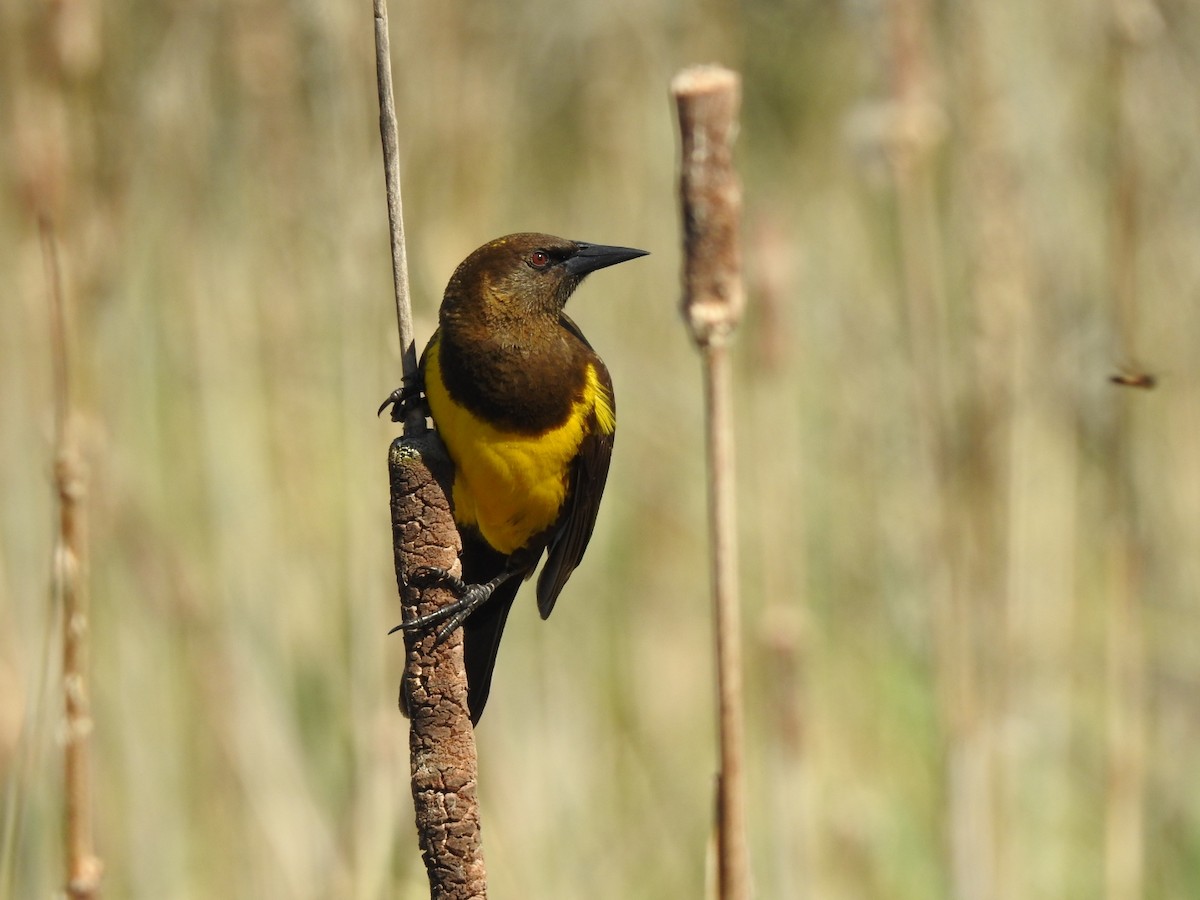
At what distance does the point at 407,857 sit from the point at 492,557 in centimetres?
46

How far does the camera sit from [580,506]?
6.70ft

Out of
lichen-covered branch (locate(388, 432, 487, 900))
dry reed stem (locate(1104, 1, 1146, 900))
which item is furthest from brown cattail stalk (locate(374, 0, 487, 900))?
dry reed stem (locate(1104, 1, 1146, 900))

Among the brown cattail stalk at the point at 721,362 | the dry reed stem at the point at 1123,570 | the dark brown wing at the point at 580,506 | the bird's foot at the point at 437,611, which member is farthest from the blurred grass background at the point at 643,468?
the brown cattail stalk at the point at 721,362

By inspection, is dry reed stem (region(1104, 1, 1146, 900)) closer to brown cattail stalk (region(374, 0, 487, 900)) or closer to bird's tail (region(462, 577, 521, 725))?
bird's tail (region(462, 577, 521, 725))

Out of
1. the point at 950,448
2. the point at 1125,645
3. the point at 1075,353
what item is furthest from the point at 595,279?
the point at 1125,645

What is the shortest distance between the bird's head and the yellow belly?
0.09 m

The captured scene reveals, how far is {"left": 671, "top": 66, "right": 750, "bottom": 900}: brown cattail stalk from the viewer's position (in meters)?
1.17

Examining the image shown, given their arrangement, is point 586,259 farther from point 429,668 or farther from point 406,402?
point 429,668

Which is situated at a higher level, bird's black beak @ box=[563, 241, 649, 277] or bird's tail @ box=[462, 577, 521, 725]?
bird's black beak @ box=[563, 241, 649, 277]

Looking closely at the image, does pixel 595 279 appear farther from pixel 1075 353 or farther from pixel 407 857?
pixel 407 857

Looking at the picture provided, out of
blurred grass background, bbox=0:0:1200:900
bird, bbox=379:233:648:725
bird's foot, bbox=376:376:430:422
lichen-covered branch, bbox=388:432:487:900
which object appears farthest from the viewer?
blurred grass background, bbox=0:0:1200:900

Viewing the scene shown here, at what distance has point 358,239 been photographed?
6.97 feet

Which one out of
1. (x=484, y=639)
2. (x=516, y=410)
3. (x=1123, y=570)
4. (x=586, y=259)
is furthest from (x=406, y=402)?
(x=1123, y=570)

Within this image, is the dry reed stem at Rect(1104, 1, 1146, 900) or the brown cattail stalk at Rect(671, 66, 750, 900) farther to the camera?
the dry reed stem at Rect(1104, 1, 1146, 900)
